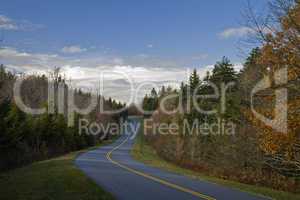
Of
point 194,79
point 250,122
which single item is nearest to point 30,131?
point 250,122

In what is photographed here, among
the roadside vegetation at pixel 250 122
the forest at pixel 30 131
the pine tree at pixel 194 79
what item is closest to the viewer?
the roadside vegetation at pixel 250 122

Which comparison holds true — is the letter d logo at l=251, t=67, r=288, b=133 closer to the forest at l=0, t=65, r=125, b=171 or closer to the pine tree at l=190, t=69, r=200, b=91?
the forest at l=0, t=65, r=125, b=171

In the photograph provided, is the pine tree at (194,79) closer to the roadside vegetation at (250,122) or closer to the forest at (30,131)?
the roadside vegetation at (250,122)

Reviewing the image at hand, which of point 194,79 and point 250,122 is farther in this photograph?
point 194,79

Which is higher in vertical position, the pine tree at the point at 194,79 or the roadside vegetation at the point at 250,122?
the pine tree at the point at 194,79

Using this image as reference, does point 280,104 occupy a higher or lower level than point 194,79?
lower

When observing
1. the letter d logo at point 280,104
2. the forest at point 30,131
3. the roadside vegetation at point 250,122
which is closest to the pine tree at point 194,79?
the roadside vegetation at point 250,122

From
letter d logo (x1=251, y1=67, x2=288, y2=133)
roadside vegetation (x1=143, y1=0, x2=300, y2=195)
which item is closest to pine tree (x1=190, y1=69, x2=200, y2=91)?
roadside vegetation (x1=143, y1=0, x2=300, y2=195)

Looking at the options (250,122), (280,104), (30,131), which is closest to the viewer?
(280,104)

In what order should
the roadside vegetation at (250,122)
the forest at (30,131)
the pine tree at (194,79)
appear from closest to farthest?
the roadside vegetation at (250,122), the forest at (30,131), the pine tree at (194,79)

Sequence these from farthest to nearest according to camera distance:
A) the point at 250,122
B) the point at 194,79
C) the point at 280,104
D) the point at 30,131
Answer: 1. the point at 194,79
2. the point at 30,131
3. the point at 250,122
4. the point at 280,104

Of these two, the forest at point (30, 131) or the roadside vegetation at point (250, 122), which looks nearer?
the roadside vegetation at point (250, 122)

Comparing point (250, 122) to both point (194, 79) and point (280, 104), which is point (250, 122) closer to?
point (280, 104)

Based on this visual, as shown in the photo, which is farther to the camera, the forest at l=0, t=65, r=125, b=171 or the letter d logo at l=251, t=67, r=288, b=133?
the forest at l=0, t=65, r=125, b=171
